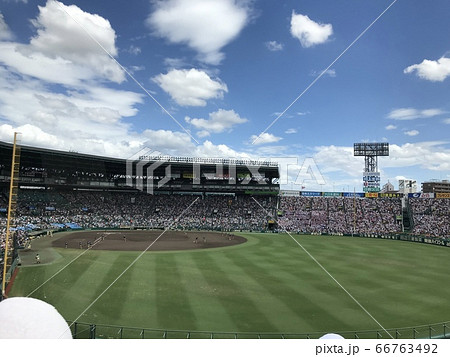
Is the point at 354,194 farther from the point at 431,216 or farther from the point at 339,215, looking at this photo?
the point at 431,216

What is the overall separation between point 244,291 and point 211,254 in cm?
1531

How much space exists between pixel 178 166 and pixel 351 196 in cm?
4232

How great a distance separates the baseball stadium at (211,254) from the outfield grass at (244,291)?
113 millimetres

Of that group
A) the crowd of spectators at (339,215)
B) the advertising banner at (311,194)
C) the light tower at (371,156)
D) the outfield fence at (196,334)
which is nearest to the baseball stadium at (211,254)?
the outfield fence at (196,334)

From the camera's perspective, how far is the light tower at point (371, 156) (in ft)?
297

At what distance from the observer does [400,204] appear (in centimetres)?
7269

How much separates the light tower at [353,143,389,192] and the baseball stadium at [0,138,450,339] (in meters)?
17.5

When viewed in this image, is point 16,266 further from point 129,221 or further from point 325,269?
point 129,221

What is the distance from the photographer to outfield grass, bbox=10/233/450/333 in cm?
1623

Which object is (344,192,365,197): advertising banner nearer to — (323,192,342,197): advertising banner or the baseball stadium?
the baseball stadium

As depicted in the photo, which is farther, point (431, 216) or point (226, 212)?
point (226, 212)

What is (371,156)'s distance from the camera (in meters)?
91.4

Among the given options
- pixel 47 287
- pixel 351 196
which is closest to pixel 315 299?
pixel 47 287

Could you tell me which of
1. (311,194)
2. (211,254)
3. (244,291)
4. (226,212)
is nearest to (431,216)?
Result: (311,194)
